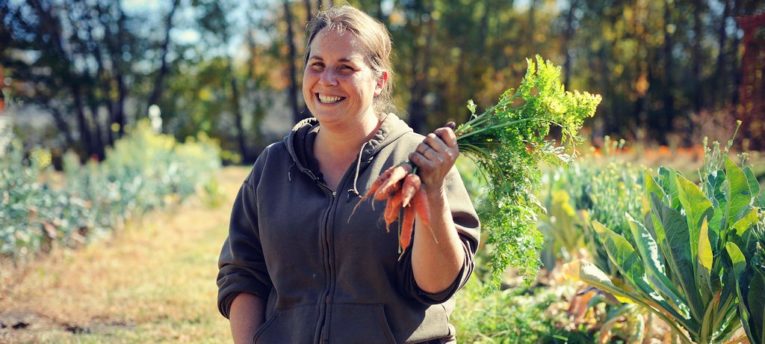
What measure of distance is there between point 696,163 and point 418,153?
1220 cm

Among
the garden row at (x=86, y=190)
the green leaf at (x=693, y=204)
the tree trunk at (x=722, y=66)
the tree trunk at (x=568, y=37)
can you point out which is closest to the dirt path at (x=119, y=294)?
the garden row at (x=86, y=190)

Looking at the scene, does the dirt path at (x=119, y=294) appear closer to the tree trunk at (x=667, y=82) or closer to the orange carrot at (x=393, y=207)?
the orange carrot at (x=393, y=207)

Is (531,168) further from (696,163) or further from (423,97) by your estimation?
(423,97)

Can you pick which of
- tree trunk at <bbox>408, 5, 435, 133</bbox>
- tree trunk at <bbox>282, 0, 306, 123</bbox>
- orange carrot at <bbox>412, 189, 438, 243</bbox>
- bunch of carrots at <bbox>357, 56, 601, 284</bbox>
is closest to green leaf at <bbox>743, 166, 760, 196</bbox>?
bunch of carrots at <bbox>357, 56, 601, 284</bbox>

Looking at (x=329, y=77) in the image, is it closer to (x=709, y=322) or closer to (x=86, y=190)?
(x=709, y=322)

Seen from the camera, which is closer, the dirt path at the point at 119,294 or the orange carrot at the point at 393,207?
the orange carrot at the point at 393,207

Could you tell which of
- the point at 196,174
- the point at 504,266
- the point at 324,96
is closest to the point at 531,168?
the point at 504,266

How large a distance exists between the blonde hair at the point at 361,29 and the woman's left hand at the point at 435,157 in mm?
524

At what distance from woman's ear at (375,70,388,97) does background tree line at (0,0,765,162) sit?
70.9 ft

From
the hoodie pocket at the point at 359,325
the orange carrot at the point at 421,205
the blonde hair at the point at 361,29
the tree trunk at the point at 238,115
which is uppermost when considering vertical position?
the blonde hair at the point at 361,29

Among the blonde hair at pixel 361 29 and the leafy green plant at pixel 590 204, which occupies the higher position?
the blonde hair at pixel 361 29

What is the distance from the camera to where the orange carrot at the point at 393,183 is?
1.73 m

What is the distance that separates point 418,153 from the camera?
5.97 feet

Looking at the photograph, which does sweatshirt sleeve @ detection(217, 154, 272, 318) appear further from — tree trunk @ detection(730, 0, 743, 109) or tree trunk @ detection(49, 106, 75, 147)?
tree trunk @ detection(49, 106, 75, 147)
